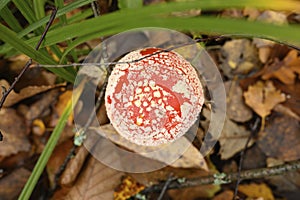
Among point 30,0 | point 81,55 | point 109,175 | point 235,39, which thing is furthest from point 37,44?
point 235,39

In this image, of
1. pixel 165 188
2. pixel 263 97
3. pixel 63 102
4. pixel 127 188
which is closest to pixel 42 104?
pixel 63 102

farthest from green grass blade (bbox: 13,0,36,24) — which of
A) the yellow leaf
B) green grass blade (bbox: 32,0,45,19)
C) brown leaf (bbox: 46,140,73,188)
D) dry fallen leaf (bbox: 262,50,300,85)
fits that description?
dry fallen leaf (bbox: 262,50,300,85)

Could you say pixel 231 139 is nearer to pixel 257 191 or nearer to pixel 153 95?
pixel 257 191

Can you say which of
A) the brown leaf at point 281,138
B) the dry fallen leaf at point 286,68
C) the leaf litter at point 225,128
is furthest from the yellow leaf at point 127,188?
the dry fallen leaf at point 286,68

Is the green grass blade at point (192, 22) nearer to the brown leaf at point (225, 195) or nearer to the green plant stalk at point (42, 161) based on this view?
the green plant stalk at point (42, 161)

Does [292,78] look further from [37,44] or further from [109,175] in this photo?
[37,44]
